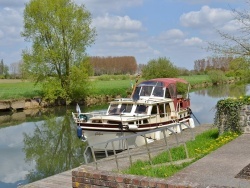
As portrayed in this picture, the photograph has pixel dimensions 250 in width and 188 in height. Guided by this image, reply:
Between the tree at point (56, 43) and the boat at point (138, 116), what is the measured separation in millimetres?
23223

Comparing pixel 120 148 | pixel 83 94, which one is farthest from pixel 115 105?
pixel 83 94

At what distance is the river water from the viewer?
660 inches

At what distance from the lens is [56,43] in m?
47.1

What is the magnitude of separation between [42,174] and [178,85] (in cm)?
1504

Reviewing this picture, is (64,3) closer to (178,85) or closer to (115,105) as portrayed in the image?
(178,85)

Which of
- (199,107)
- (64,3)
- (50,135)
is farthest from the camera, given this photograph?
(64,3)

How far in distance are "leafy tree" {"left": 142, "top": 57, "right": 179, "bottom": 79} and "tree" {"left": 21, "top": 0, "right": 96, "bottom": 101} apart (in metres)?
A: 10.4

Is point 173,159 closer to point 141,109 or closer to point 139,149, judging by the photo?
point 139,149

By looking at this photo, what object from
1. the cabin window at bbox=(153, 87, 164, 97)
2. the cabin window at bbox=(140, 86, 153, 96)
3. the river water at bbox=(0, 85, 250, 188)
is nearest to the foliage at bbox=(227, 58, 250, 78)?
the river water at bbox=(0, 85, 250, 188)

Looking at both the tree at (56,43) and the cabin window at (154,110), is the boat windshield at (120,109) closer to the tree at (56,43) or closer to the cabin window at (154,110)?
the cabin window at (154,110)

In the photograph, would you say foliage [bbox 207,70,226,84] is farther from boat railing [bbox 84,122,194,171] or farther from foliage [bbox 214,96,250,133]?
foliage [bbox 214,96,250,133]

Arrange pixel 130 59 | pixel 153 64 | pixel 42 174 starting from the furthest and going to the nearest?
pixel 130 59 < pixel 153 64 < pixel 42 174

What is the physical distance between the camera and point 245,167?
9562 mm

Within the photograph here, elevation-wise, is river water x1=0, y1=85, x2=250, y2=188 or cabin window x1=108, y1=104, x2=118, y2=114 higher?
cabin window x1=108, y1=104, x2=118, y2=114
